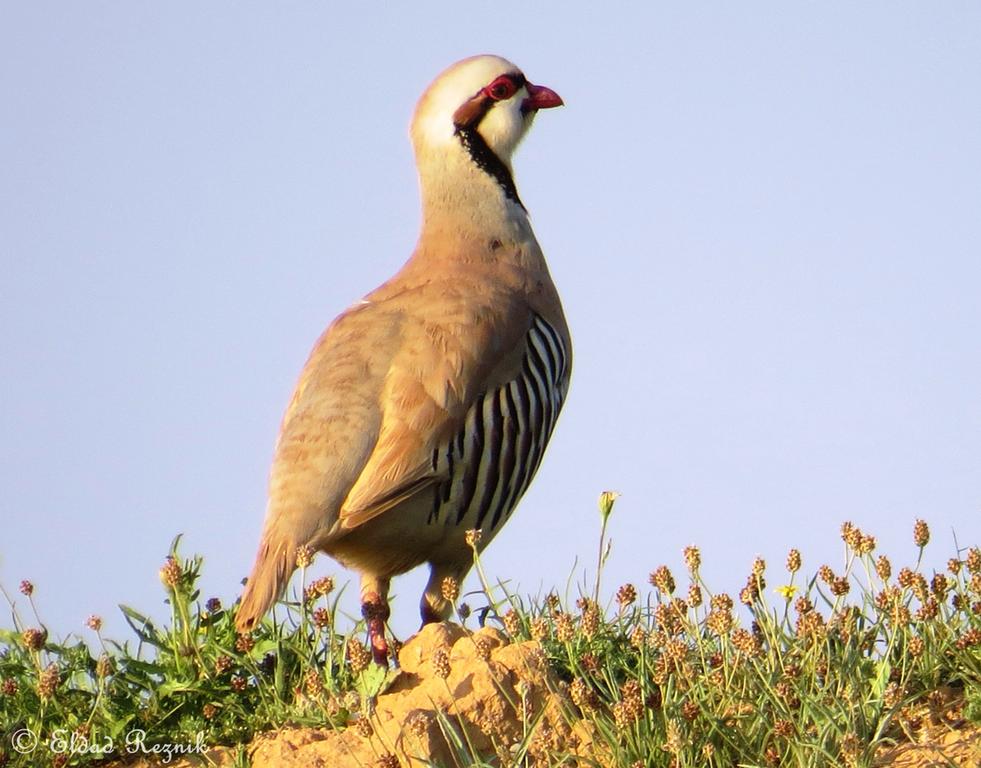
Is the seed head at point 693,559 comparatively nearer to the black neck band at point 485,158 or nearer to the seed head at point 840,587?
the seed head at point 840,587

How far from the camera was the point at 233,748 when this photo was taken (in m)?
4.92

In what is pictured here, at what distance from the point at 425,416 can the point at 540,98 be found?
234 centimetres

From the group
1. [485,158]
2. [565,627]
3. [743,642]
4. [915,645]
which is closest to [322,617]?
[565,627]

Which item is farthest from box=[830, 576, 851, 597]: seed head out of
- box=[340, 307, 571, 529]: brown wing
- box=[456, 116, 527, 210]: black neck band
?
box=[456, 116, 527, 210]: black neck band

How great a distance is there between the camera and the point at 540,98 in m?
7.72

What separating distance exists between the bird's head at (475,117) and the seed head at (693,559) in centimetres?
308

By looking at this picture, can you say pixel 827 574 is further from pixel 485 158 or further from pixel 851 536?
pixel 485 158

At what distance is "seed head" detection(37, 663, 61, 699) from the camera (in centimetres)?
490

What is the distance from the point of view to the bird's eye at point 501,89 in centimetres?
745

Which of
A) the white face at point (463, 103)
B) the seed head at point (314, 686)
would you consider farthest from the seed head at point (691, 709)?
the white face at point (463, 103)

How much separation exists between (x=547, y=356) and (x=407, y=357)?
2.27ft

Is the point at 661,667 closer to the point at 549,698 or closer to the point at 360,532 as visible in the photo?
the point at 549,698

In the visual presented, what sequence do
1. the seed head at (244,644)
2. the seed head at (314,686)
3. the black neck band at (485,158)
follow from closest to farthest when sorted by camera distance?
the seed head at (314,686) < the seed head at (244,644) < the black neck band at (485,158)

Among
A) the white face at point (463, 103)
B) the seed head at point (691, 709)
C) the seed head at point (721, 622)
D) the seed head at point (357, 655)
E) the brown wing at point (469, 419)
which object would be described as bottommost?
the seed head at point (691, 709)
